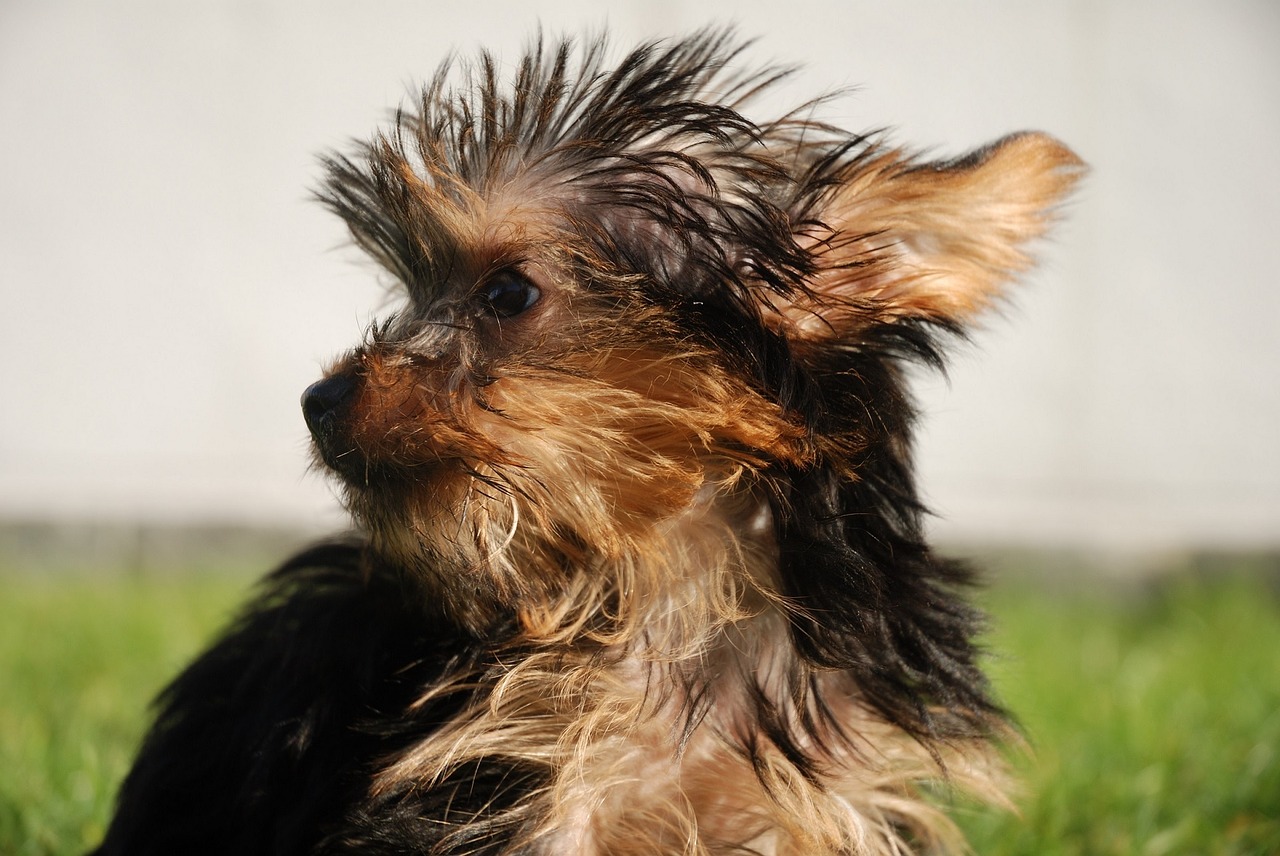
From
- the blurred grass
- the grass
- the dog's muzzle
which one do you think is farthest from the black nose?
the blurred grass

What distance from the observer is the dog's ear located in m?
A: 2.31

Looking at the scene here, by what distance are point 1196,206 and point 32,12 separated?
24.4 feet

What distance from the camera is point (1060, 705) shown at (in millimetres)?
4961

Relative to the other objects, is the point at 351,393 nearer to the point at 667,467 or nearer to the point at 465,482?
the point at 465,482

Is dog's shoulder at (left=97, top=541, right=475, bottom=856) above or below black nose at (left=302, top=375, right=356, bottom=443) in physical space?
below

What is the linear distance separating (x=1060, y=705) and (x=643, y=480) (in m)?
3.35

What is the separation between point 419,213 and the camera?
2434 millimetres

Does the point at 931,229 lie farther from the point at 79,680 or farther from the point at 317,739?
the point at 79,680

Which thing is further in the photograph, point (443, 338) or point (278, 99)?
point (278, 99)

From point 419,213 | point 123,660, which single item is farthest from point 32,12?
point 419,213

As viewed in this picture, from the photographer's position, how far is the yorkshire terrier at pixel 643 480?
7.45ft

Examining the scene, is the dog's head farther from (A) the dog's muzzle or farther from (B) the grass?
(B) the grass

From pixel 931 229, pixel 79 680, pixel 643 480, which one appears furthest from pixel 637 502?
pixel 79 680

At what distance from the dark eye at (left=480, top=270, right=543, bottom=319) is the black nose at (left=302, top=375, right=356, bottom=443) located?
1.04 feet
